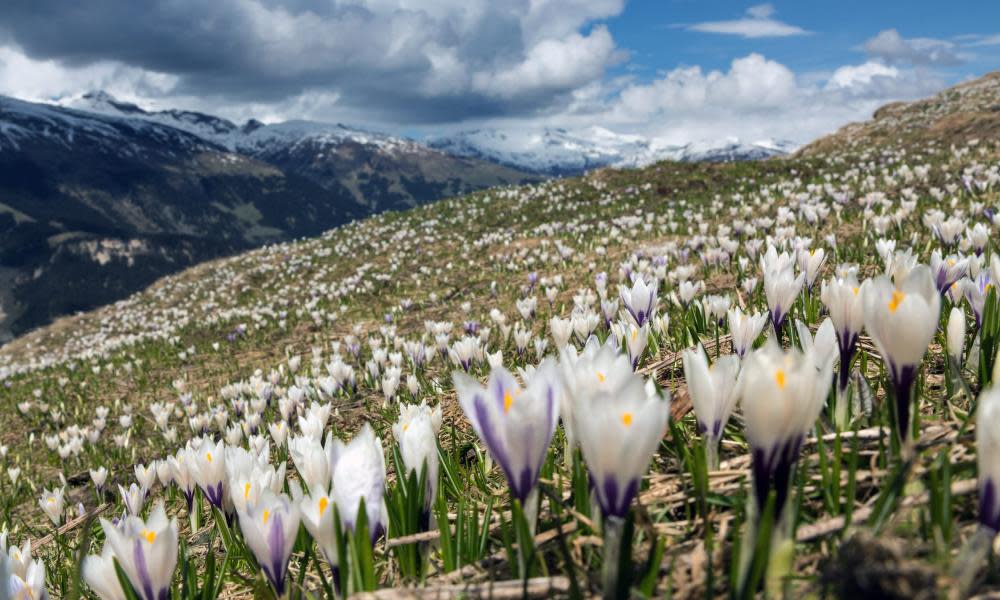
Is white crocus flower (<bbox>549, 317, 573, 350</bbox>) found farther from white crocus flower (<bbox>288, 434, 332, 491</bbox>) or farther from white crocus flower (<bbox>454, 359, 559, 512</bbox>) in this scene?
white crocus flower (<bbox>454, 359, 559, 512</bbox>)

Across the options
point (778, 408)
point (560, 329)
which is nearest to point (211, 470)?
point (778, 408)

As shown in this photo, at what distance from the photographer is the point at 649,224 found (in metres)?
13.0

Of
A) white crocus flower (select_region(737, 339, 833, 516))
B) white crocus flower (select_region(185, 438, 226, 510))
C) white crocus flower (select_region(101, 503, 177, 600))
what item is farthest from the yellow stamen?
white crocus flower (select_region(185, 438, 226, 510))

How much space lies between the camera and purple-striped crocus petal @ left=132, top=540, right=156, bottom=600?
1560 mm

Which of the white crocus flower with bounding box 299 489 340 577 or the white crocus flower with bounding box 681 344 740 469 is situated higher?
the white crocus flower with bounding box 681 344 740 469

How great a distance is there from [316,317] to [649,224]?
730cm

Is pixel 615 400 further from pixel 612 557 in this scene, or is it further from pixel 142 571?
pixel 142 571

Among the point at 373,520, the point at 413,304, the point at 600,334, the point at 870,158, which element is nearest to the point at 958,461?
the point at 373,520

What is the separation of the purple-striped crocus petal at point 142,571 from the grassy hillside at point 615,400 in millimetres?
199

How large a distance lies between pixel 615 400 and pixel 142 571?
134cm

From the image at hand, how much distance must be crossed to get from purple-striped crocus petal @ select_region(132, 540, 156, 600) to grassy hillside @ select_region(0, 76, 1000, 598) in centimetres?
20

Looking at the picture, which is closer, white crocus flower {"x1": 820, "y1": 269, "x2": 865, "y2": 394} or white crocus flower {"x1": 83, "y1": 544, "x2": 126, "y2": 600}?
white crocus flower {"x1": 83, "y1": 544, "x2": 126, "y2": 600}

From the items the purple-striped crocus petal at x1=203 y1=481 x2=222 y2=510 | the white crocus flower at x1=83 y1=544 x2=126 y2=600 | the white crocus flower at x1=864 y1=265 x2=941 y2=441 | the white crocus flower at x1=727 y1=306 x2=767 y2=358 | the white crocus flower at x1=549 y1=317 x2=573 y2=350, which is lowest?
the purple-striped crocus petal at x1=203 y1=481 x2=222 y2=510

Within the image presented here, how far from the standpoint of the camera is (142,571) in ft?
5.16
